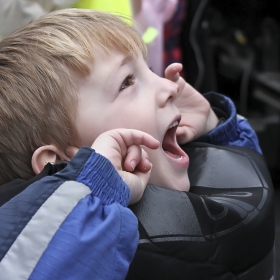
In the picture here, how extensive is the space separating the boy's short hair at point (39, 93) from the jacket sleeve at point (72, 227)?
134 millimetres

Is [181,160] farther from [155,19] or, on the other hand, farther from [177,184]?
[155,19]

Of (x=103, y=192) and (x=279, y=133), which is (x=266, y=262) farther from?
(x=279, y=133)

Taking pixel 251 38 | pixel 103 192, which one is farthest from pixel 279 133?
pixel 103 192

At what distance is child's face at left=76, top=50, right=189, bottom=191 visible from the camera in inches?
33.0

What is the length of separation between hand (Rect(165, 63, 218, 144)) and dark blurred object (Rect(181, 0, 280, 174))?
1085mm

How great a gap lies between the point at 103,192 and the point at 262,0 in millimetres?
1959

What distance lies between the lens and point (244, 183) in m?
0.96

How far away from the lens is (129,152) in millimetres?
789

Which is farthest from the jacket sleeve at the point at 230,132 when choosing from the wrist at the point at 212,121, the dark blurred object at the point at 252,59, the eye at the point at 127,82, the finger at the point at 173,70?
the dark blurred object at the point at 252,59

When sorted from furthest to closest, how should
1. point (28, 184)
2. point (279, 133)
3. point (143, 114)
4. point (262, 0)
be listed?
point (262, 0), point (279, 133), point (143, 114), point (28, 184)

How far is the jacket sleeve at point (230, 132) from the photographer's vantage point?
1.12 metres

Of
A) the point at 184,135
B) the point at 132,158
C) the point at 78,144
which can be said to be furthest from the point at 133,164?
the point at 184,135

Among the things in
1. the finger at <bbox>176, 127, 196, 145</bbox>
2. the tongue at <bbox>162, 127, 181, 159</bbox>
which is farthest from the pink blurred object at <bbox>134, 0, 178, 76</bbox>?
the tongue at <bbox>162, 127, 181, 159</bbox>

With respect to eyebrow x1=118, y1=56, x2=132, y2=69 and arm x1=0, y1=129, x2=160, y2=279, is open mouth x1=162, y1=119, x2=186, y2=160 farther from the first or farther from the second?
arm x1=0, y1=129, x2=160, y2=279
